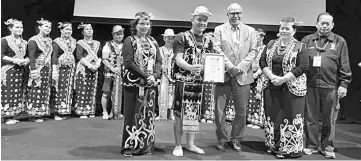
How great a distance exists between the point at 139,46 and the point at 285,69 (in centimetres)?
141

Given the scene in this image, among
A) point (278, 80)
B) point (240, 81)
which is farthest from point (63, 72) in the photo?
point (278, 80)

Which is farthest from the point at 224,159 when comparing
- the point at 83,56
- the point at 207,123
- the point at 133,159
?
the point at 83,56

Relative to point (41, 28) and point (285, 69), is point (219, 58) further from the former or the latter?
point (41, 28)

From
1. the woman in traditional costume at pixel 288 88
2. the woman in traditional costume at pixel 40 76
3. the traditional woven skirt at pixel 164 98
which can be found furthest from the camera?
the traditional woven skirt at pixel 164 98

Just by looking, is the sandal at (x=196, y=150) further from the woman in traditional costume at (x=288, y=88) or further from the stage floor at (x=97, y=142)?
the woman in traditional costume at (x=288, y=88)

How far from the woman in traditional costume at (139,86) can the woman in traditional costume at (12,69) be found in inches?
89.3

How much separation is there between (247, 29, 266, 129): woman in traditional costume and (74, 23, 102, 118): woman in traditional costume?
2.44m

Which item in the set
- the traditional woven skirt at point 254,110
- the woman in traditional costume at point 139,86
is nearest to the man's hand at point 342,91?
the traditional woven skirt at point 254,110

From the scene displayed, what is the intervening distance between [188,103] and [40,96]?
2.72 meters

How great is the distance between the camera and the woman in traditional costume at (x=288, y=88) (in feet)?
10.8

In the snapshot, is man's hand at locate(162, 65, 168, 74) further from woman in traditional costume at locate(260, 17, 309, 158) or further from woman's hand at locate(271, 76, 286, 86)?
woman's hand at locate(271, 76, 286, 86)

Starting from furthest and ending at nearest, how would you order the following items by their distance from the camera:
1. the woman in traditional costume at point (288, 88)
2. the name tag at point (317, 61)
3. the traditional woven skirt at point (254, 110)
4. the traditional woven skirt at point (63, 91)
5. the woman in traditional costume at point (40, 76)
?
the traditional woven skirt at point (63, 91) < the traditional woven skirt at point (254, 110) < the woman in traditional costume at point (40, 76) < the name tag at point (317, 61) < the woman in traditional costume at point (288, 88)

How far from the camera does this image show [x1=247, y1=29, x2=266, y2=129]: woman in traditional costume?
502 centimetres

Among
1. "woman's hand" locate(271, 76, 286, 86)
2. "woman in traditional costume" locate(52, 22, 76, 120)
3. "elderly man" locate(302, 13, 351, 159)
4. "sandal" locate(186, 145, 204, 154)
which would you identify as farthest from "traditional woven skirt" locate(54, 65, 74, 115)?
"elderly man" locate(302, 13, 351, 159)
